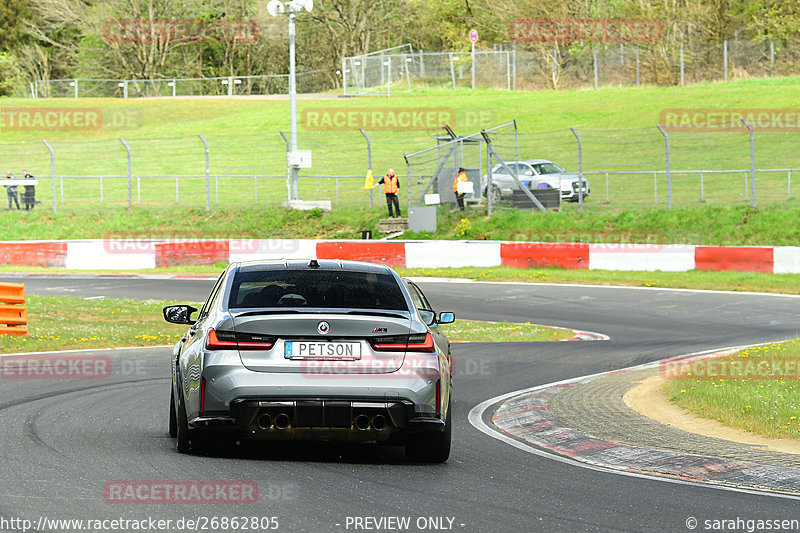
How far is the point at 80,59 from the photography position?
78.6 metres

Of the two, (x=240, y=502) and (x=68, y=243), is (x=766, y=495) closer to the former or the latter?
(x=240, y=502)

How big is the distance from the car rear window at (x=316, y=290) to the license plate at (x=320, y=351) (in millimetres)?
482

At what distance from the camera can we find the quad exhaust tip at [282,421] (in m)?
7.08

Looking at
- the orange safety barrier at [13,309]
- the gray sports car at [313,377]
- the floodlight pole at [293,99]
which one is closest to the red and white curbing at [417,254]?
the floodlight pole at [293,99]

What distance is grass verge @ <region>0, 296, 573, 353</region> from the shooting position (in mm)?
16203

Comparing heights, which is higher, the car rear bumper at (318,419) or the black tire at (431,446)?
the car rear bumper at (318,419)

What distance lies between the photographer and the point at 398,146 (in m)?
47.4

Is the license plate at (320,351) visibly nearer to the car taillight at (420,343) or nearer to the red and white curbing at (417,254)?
the car taillight at (420,343)

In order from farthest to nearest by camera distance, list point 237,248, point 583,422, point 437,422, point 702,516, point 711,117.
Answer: point 711,117 < point 237,248 < point 583,422 < point 437,422 < point 702,516

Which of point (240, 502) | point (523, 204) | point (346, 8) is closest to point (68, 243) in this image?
point (523, 204)

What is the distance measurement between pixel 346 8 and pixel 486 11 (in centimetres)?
946

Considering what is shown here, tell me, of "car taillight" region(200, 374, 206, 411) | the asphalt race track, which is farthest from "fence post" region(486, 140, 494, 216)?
"car taillight" region(200, 374, 206, 411)

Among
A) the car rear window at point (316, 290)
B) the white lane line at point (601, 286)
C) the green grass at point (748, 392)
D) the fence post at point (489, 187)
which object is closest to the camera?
the car rear window at point (316, 290)

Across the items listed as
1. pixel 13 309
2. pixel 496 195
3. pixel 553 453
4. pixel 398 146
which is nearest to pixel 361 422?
pixel 553 453
